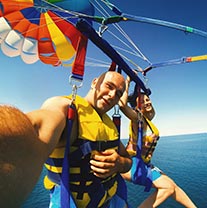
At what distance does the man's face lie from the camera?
1865mm

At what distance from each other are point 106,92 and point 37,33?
5094 mm

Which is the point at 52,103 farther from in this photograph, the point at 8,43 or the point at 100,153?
the point at 8,43

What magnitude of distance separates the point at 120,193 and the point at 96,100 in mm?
1373

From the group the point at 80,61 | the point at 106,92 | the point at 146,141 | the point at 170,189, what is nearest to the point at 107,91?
the point at 106,92

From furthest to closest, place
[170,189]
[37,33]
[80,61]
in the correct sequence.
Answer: [37,33]
[170,189]
[80,61]

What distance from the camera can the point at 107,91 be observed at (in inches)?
73.7

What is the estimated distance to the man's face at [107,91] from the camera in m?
1.87

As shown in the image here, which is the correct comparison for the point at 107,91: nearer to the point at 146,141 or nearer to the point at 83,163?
the point at 83,163

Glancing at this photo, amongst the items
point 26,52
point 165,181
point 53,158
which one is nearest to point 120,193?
point 53,158

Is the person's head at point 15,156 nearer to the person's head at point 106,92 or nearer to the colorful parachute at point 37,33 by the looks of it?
the person's head at point 106,92

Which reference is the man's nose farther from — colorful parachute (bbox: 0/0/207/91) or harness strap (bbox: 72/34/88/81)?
colorful parachute (bbox: 0/0/207/91)

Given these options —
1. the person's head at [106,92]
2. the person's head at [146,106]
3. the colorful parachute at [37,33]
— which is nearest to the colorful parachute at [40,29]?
the colorful parachute at [37,33]

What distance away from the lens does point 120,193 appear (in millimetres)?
2439

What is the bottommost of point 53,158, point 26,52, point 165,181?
point 165,181
